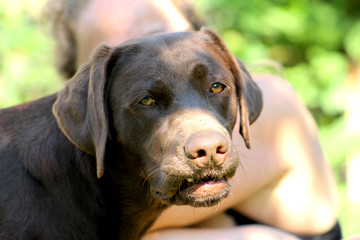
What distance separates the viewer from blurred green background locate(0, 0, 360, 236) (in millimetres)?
7262

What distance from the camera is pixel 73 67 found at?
5.10m

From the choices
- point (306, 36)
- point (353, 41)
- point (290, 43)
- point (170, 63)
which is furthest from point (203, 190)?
point (290, 43)

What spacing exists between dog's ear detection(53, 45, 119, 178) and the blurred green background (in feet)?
14.0

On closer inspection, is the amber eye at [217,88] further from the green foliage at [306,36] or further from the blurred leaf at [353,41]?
the blurred leaf at [353,41]

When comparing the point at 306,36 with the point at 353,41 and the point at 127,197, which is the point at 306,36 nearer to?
the point at 353,41

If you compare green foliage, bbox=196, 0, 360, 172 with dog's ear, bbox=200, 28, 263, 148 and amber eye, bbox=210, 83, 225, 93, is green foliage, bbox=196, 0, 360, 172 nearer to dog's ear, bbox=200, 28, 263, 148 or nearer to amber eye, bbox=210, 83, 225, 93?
dog's ear, bbox=200, 28, 263, 148

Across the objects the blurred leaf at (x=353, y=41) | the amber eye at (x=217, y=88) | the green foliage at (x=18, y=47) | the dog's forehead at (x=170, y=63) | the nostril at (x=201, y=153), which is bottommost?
the blurred leaf at (x=353, y=41)

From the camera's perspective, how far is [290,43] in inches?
309

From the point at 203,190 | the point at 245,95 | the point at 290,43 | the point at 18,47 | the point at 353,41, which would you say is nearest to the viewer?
the point at 203,190

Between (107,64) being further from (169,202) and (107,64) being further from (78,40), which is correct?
(78,40)

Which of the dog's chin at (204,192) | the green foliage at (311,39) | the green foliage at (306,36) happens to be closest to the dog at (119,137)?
the dog's chin at (204,192)

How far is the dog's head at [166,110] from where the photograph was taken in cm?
270

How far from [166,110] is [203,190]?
42 centimetres

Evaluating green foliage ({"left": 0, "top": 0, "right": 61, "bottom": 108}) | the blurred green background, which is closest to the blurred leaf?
the blurred green background
